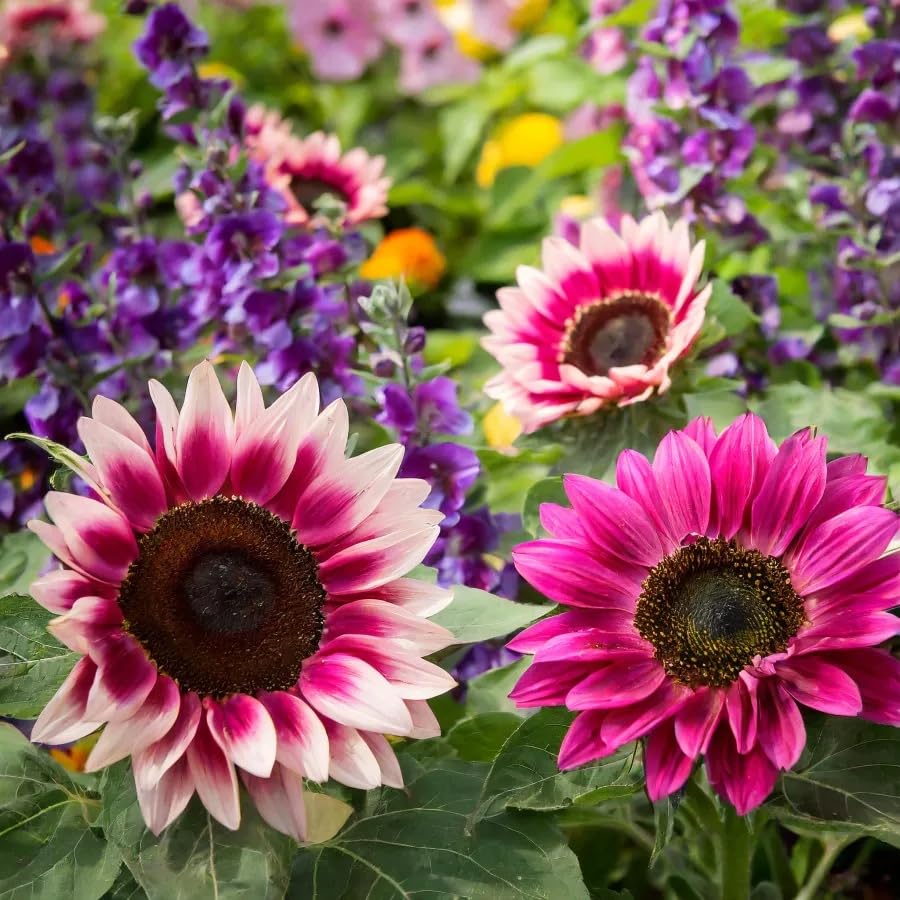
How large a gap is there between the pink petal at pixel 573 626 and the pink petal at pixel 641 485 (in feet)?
0.15

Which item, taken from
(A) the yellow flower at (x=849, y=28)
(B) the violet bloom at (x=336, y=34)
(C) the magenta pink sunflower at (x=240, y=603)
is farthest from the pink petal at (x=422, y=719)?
(B) the violet bloom at (x=336, y=34)

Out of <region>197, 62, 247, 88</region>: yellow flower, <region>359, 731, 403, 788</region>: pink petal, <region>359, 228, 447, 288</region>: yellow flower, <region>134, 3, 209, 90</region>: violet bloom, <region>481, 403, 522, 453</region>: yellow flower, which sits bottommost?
<region>359, 731, 403, 788</region>: pink petal

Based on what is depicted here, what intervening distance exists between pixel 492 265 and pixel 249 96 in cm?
52

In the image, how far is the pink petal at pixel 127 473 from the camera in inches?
20.6

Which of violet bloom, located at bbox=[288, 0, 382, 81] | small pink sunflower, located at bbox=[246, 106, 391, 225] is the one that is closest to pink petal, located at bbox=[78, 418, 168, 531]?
small pink sunflower, located at bbox=[246, 106, 391, 225]

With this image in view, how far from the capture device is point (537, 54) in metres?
1.42

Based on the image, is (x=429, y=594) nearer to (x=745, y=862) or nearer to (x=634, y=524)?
(x=634, y=524)

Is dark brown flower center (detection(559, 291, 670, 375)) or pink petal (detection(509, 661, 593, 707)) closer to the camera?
pink petal (detection(509, 661, 593, 707))

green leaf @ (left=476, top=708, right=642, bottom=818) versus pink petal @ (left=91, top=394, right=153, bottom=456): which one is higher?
pink petal @ (left=91, top=394, right=153, bottom=456)

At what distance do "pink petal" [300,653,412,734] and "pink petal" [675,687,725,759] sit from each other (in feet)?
0.39

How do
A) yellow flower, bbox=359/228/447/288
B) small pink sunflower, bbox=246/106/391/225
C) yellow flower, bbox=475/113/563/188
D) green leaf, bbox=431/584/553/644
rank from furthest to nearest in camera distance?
yellow flower, bbox=475/113/563/188 → yellow flower, bbox=359/228/447/288 → small pink sunflower, bbox=246/106/391/225 → green leaf, bbox=431/584/553/644

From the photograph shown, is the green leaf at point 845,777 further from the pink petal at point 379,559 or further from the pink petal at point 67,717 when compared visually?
the pink petal at point 67,717

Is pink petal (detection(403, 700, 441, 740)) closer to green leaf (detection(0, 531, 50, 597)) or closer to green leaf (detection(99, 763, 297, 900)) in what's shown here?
green leaf (detection(99, 763, 297, 900))

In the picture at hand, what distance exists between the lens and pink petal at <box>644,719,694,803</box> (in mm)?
500
